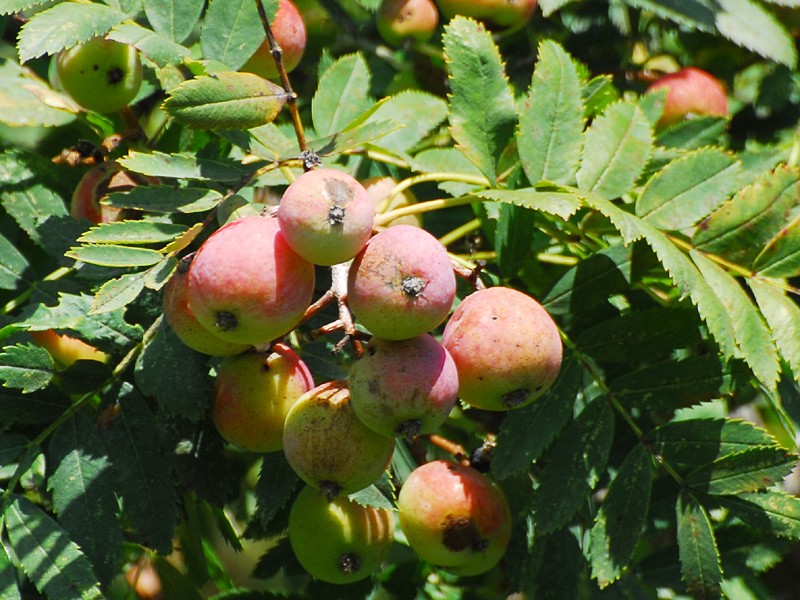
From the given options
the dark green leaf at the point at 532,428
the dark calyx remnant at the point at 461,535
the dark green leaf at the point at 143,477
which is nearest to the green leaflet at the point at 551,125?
the dark green leaf at the point at 532,428

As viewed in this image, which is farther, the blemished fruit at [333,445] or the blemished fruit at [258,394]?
the blemished fruit at [258,394]

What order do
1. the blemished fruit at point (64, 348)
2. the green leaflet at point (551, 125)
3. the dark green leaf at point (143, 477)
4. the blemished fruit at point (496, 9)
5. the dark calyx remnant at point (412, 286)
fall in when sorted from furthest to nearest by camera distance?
the blemished fruit at point (496, 9), the blemished fruit at point (64, 348), the green leaflet at point (551, 125), the dark green leaf at point (143, 477), the dark calyx remnant at point (412, 286)

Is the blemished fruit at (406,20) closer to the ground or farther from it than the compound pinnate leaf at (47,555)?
farther from it

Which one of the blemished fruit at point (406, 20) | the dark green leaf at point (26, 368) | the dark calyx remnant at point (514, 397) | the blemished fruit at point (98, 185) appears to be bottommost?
the dark green leaf at point (26, 368)

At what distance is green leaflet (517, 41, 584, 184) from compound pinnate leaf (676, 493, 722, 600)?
549 millimetres

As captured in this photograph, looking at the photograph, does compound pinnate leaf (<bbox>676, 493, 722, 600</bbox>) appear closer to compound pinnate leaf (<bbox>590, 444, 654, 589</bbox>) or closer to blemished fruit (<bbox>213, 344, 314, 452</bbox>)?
compound pinnate leaf (<bbox>590, 444, 654, 589</bbox>)

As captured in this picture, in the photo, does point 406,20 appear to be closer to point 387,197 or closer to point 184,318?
point 387,197

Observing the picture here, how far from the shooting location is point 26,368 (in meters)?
1.28

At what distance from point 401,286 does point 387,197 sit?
0.47 metres

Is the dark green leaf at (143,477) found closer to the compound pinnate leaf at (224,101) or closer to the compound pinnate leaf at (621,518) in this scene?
the compound pinnate leaf at (224,101)

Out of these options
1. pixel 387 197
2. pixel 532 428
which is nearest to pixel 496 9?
pixel 387 197

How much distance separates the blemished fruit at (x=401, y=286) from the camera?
105 cm

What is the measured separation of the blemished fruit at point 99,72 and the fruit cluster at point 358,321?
421 millimetres

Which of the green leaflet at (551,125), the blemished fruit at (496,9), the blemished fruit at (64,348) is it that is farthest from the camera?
the blemished fruit at (496,9)
